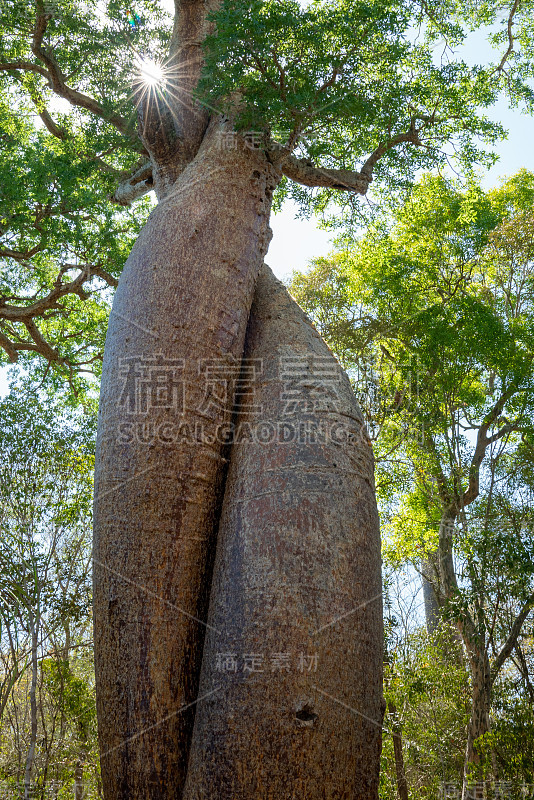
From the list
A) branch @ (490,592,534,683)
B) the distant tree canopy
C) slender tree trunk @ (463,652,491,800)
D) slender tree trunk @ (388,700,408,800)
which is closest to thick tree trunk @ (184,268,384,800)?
the distant tree canopy

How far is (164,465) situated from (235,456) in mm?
312

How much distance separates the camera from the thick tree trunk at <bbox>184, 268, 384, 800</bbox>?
1.95 metres

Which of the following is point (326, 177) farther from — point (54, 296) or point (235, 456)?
point (54, 296)

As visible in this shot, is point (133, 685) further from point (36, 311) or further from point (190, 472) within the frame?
point (36, 311)

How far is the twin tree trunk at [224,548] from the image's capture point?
2.00 m

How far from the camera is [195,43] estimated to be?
3893mm

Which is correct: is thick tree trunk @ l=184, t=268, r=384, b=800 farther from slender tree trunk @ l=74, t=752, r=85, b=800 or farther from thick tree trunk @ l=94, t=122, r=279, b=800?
slender tree trunk @ l=74, t=752, r=85, b=800

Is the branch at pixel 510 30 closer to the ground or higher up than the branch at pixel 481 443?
higher up

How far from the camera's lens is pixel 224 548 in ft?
7.68

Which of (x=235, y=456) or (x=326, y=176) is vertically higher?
(x=326, y=176)

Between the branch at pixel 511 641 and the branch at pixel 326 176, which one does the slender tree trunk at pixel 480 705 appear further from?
the branch at pixel 326 176

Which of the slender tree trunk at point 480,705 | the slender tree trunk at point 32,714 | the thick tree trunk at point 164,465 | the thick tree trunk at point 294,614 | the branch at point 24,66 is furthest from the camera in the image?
the branch at point 24,66

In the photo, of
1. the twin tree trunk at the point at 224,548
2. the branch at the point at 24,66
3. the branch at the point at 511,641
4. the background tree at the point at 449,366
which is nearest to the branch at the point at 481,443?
the background tree at the point at 449,366

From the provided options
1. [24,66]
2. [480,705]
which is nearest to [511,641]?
[480,705]
